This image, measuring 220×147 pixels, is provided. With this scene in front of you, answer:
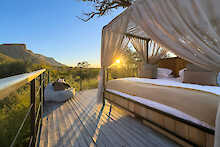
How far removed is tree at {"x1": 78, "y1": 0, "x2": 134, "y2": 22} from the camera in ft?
11.7

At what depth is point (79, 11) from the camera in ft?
12.8

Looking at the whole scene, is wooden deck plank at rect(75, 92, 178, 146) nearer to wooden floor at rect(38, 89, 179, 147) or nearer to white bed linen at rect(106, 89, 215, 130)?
wooden floor at rect(38, 89, 179, 147)

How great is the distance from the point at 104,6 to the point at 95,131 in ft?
13.0

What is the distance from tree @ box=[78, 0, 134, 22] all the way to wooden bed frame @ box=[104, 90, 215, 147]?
333 centimetres

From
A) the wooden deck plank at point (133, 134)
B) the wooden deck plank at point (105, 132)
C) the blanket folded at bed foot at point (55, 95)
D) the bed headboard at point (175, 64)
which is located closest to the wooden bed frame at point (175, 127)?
the wooden deck plank at point (133, 134)

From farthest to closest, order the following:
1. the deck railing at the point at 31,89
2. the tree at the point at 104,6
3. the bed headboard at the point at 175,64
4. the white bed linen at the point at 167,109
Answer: the tree at the point at 104,6 < the bed headboard at the point at 175,64 < the white bed linen at the point at 167,109 < the deck railing at the point at 31,89

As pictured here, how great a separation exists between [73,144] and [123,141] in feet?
2.03

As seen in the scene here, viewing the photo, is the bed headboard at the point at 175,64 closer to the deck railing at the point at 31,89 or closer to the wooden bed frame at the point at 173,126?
the wooden bed frame at the point at 173,126

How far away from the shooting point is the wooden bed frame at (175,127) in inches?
38.2

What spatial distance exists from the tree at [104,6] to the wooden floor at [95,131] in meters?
3.46

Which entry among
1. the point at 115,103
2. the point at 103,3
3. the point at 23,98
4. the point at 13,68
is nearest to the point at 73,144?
the point at 115,103

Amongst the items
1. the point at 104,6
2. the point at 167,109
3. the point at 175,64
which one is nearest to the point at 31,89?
the point at 167,109

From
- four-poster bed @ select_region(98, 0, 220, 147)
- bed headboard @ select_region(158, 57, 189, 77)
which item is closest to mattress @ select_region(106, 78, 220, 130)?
four-poster bed @ select_region(98, 0, 220, 147)

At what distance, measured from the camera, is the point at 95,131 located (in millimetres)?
1545
